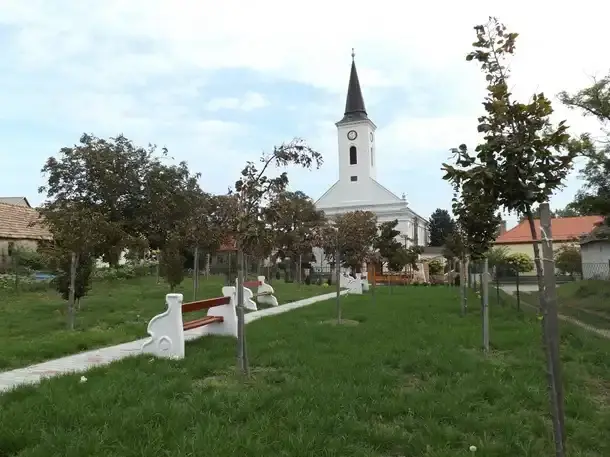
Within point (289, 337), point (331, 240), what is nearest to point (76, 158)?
point (331, 240)

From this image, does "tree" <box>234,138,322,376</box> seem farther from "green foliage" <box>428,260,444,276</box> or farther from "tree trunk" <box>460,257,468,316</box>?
"green foliage" <box>428,260,444,276</box>

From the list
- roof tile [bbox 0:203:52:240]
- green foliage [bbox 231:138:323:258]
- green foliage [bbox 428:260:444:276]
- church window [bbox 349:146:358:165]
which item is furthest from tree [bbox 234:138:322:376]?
church window [bbox 349:146:358:165]

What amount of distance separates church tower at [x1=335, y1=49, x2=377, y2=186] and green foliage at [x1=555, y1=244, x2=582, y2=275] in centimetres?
2803

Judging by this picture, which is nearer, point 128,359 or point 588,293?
point 128,359

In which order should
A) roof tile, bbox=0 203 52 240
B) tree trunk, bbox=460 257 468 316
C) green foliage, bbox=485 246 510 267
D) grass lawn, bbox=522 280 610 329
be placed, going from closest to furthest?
grass lawn, bbox=522 280 610 329 → tree trunk, bbox=460 257 468 316 → roof tile, bbox=0 203 52 240 → green foliage, bbox=485 246 510 267

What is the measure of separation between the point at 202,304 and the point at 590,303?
13270mm

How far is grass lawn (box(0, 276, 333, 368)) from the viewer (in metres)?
8.62

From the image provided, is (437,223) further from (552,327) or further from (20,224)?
(552,327)

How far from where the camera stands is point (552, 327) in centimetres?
361

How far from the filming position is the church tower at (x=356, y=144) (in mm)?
66500

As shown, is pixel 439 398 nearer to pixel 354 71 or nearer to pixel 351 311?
pixel 351 311

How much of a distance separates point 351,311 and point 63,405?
10816 millimetres

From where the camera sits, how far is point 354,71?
7069 cm

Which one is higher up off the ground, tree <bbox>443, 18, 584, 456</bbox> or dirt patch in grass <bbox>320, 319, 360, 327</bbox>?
tree <bbox>443, 18, 584, 456</bbox>
